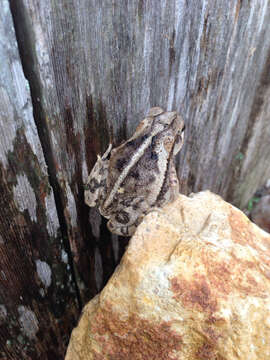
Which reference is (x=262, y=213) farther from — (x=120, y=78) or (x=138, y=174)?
(x=120, y=78)

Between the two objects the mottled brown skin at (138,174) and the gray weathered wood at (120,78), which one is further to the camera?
the mottled brown skin at (138,174)

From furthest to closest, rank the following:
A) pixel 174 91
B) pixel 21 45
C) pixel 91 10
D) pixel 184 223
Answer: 1. pixel 174 91
2. pixel 184 223
3. pixel 91 10
4. pixel 21 45

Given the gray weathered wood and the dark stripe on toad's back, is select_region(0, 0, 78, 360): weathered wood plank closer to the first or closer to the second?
the gray weathered wood

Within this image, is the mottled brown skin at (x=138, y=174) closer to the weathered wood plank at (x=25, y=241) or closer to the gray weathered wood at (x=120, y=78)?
the gray weathered wood at (x=120, y=78)

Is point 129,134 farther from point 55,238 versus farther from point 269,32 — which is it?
point 269,32

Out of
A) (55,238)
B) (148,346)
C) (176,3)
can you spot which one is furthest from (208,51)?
(148,346)

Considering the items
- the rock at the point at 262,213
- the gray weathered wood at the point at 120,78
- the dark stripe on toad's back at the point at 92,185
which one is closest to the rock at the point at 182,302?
the dark stripe on toad's back at the point at 92,185

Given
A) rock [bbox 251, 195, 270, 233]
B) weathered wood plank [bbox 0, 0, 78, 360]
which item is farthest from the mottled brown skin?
rock [bbox 251, 195, 270, 233]
